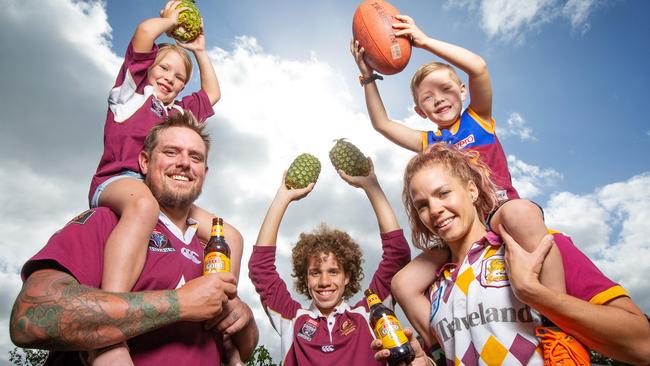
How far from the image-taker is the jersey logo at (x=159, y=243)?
11.5 ft

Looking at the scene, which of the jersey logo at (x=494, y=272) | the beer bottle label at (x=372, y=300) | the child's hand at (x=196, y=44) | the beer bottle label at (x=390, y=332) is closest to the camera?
the jersey logo at (x=494, y=272)

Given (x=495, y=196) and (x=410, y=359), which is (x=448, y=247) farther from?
(x=410, y=359)

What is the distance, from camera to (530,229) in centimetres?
329

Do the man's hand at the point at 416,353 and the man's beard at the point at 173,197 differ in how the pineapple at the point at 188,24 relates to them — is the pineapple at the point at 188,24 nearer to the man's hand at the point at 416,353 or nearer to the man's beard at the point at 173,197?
the man's beard at the point at 173,197

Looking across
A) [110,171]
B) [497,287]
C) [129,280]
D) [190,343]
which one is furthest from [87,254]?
[497,287]

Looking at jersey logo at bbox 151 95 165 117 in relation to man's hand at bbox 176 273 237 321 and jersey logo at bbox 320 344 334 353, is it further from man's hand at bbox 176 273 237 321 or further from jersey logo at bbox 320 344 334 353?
jersey logo at bbox 320 344 334 353

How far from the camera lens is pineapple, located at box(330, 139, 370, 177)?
19.8 feet

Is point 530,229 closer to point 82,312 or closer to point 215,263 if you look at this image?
point 215,263

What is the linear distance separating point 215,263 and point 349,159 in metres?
3.17

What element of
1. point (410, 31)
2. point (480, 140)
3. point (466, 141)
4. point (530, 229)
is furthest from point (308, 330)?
point (410, 31)

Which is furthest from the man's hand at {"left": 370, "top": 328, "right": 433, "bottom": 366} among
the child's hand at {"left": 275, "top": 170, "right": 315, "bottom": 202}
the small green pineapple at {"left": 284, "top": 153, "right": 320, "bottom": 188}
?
→ the small green pineapple at {"left": 284, "top": 153, "right": 320, "bottom": 188}

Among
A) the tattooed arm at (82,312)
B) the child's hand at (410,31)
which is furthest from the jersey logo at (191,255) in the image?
the child's hand at (410,31)

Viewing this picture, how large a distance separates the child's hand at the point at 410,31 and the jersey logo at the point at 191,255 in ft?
12.1

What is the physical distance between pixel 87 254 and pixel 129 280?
0.38 m
